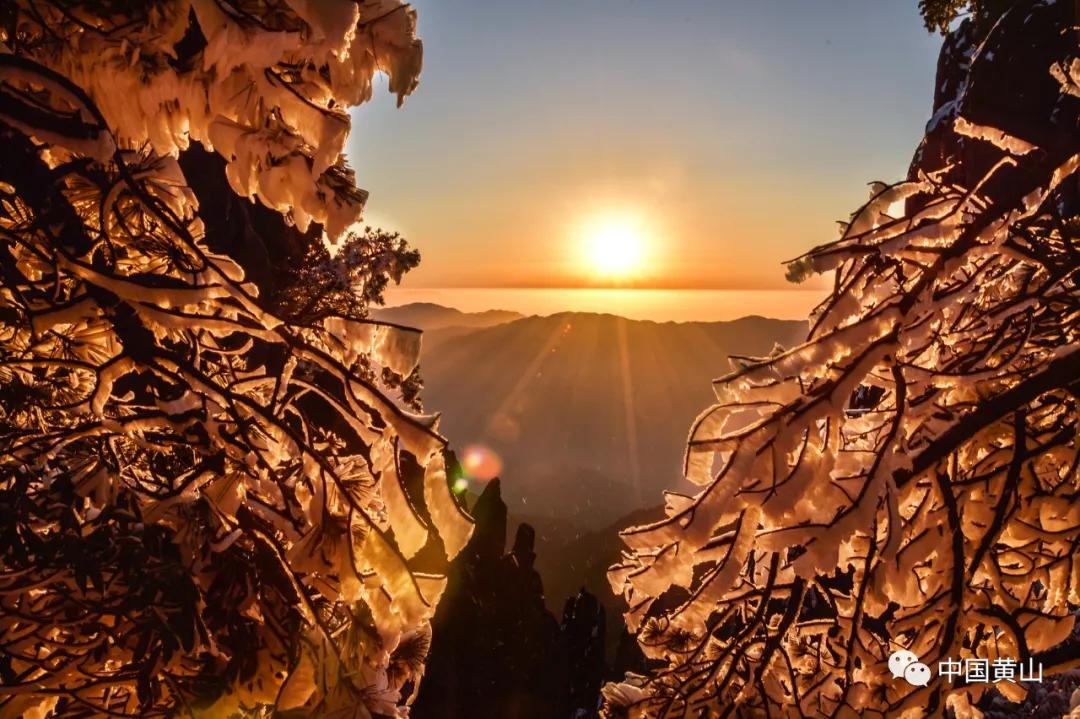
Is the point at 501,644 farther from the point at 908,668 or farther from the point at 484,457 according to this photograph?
the point at 484,457

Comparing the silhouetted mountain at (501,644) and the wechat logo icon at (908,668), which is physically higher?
the wechat logo icon at (908,668)

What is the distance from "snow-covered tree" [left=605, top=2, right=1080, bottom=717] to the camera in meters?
1.87

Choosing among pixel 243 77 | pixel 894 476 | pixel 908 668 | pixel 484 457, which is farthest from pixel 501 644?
pixel 484 457

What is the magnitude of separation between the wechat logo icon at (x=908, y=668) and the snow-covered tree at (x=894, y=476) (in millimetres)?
47

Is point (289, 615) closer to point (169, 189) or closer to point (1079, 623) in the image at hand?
point (169, 189)

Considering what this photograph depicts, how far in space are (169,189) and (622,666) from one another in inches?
1240

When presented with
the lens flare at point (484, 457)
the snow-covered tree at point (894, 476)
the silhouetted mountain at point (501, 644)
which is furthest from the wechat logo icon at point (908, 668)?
the lens flare at point (484, 457)

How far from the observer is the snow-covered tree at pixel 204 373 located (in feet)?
6.39

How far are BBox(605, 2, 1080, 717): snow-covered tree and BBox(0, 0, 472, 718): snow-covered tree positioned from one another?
38.8 inches

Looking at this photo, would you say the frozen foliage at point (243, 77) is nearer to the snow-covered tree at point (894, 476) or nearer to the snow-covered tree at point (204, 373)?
the snow-covered tree at point (204, 373)

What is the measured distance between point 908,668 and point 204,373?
125 inches

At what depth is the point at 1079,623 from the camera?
8367 millimetres

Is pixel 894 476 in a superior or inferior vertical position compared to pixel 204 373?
inferior

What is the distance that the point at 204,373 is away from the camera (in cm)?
237
